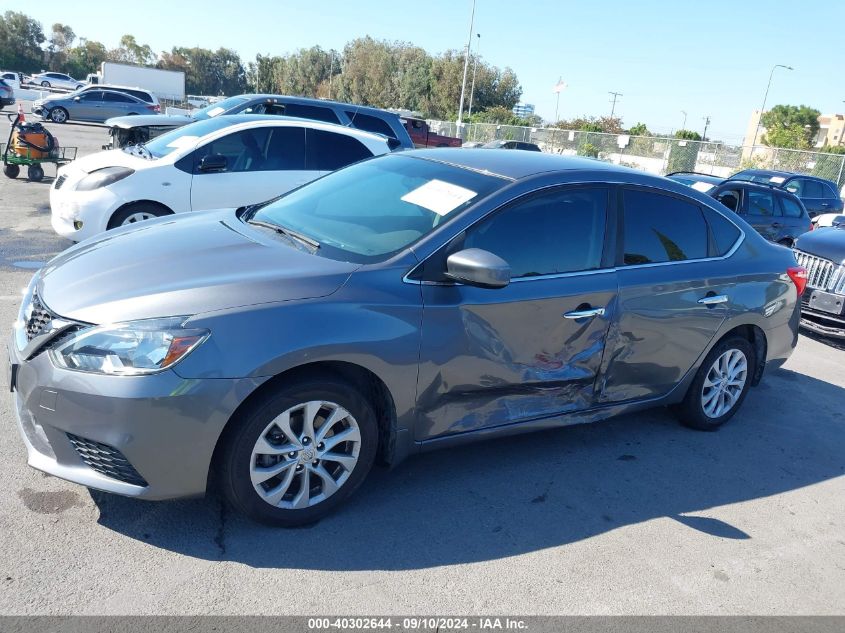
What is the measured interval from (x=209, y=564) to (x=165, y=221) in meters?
2.06

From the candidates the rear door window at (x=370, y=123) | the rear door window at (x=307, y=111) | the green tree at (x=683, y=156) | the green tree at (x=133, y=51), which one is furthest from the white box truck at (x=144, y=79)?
the green tree at (x=133, y=51)

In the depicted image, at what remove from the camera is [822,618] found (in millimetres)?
3059

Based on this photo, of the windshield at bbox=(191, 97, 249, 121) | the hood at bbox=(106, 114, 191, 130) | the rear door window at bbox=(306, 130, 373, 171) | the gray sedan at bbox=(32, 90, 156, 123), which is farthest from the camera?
the gray sedan at bbox=(32, 90, 156, 123)

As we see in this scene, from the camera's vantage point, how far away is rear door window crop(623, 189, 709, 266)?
4133 millimetres

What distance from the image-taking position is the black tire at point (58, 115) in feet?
92.7

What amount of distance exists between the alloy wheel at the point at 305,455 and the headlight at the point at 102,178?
5205 mm

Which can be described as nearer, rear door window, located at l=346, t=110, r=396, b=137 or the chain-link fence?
rear door window, located at l=346, t=110, r=396, b=137

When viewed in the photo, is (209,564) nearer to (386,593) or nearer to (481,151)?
(386,593)

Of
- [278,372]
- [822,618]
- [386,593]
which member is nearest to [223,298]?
[278,372]

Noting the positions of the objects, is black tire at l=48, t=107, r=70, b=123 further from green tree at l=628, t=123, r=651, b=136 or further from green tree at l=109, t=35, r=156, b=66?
green tree at l=109, t=35, r=156, b=66

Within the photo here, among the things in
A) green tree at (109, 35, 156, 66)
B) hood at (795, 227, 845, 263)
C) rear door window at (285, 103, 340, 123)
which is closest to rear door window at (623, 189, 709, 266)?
hood at (795, 227, 845, 263)

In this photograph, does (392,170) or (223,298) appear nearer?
(223,298)

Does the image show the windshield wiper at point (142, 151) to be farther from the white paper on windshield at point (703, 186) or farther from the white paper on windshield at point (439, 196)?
the white paper on windshield at point (703, 186)

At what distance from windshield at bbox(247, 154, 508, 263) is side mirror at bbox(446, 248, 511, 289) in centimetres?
30
